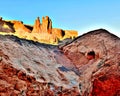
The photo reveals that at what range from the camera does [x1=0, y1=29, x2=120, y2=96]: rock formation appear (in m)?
5.88

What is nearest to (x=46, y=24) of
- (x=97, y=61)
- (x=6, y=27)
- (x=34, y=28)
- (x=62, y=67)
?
(x=34, y=28)

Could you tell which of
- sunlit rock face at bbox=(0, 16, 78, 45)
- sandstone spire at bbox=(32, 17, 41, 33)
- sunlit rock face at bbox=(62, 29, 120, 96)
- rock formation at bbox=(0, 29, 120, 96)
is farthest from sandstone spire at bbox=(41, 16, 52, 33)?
rock formation at bbox=(0, 29, 120, 96)

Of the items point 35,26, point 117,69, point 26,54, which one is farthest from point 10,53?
point 35,26

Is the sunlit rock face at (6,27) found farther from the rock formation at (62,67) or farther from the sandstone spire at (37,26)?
the rock formation at (62,67)

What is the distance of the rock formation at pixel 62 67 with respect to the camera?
19.3 feet

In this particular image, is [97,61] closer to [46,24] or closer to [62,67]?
[62,67]

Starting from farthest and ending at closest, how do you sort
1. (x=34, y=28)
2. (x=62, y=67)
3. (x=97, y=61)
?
1. (x=34, y=28)
2. (x=97, y=61)
3. (x=62, y=67)

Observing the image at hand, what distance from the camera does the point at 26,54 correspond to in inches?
277

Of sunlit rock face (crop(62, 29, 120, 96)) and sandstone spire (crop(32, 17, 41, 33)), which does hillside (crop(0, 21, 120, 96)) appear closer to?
sunlit rock face (crop(62, 29, 120, 96))

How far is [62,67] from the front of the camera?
745 centimetres

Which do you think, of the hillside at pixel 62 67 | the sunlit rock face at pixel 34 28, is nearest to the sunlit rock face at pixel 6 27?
the sunlit rock face at pixel 34 28

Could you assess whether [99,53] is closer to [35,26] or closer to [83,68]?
[83,68]

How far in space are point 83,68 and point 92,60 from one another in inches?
15.2

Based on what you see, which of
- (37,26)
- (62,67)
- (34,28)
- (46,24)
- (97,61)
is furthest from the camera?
(37,26)
